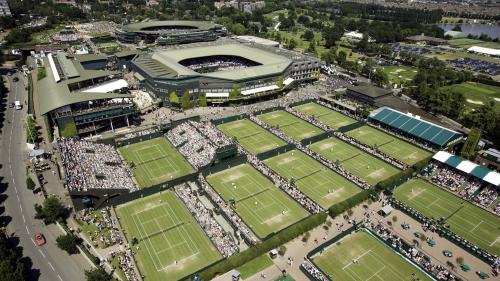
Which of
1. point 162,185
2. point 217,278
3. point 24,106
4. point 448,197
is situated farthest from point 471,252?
point 24,106

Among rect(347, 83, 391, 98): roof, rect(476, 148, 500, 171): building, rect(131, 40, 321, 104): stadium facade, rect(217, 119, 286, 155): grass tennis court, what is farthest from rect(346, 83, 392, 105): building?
rect(217, 119, 286, 155): grass tennis court

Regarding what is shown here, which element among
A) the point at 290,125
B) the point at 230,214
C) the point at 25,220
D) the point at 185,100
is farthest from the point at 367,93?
the point at 25,220

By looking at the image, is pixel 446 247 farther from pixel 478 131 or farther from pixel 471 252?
pixel 478 131

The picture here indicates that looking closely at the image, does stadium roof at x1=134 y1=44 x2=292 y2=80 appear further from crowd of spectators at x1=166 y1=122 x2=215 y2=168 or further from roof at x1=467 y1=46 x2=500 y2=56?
roof at x1=467 y1=46 x2=500 y2=56

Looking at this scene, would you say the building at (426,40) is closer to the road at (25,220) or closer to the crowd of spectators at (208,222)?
the crowd of spectators at (208,222)

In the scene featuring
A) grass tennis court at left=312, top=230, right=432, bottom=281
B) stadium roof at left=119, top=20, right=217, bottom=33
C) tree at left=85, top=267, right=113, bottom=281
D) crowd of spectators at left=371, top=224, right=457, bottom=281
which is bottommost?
grass tennis court at left=312, top=230, right=432, bottom=281

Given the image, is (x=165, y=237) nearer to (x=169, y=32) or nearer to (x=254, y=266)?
(x=254, y=266)

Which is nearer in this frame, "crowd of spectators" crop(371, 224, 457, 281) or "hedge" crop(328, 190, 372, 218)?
"crowd of spectators" crop(371, 224, 457, 281)
